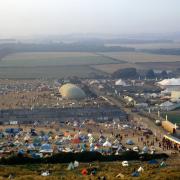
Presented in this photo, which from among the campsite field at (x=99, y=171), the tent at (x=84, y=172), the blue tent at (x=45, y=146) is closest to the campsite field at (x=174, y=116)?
the blue tent at (x=45, y=146)

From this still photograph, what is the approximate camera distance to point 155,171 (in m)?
13.9

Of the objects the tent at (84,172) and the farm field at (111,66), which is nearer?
the tent at (84,172)

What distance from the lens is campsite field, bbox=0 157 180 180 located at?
42.8ft

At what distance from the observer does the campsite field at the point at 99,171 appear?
1306cm

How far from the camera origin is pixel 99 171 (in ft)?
46.6

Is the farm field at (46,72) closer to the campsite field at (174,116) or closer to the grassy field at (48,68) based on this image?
the grassy field at (48,68)

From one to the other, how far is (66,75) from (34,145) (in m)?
27.3

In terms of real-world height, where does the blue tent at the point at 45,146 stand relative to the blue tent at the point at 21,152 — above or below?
below

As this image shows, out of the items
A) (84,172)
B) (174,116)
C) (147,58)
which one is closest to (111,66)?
(147,58)


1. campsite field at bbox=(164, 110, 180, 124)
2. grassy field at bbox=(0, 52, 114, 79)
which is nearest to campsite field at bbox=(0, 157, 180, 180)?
campsite field at bbox=(164, 110, 180, 124)

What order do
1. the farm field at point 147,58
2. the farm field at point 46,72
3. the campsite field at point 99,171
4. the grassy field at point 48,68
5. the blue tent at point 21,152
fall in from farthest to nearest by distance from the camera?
the farm field at point 147,58, the grassy field at point 48,68, the farm field at point 46,72, the blue tent at point 21,152, the campsite field at point 99,171

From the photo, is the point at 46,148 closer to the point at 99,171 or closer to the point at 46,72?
the point at 99,171

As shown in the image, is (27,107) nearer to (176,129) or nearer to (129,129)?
(129,129)

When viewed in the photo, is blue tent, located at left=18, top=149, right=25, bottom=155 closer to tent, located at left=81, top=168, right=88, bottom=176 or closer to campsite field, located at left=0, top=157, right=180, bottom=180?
campsite field, located at left=0, top=157, right=180, bottom=180
